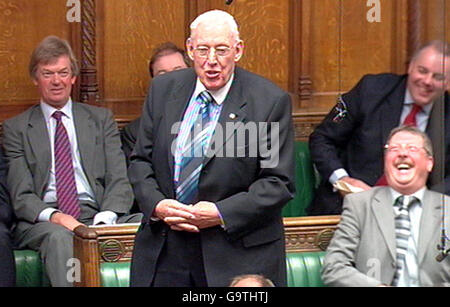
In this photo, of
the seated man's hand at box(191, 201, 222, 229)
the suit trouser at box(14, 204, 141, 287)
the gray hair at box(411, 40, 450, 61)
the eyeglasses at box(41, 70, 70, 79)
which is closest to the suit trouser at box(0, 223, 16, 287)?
the suit trouser at box(14, 204, 141, 287)

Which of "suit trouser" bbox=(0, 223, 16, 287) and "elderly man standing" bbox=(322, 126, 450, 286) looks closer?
"elderly man standing" bbox=(322, 126, 450, 286)

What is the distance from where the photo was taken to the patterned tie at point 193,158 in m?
3.63

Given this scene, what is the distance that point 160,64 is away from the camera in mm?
5199

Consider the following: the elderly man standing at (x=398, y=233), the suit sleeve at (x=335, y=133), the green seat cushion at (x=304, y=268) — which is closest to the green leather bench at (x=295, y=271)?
the green seat cushion at (x=304, y=268)

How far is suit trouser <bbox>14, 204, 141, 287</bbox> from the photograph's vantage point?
439cm

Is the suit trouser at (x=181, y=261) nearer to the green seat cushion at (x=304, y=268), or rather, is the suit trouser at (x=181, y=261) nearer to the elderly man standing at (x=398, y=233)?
the elderly man standing at (x=398, y=233)

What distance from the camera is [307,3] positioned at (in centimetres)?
571

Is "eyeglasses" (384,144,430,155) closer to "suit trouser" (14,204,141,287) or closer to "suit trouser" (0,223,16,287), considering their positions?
"suit trouser" (14,204,141,287)

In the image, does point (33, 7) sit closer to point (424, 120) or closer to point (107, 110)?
point (107, 110)

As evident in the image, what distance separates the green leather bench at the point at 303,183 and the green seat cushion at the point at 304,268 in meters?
0.95

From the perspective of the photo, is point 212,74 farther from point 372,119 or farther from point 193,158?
point 372,119

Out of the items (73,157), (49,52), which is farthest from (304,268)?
(49,52)
